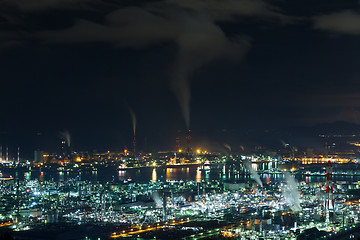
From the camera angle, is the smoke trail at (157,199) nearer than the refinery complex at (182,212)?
No

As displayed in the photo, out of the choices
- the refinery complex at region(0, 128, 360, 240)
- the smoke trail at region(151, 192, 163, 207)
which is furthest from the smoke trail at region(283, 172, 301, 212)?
the smoke trail at region(151, 192, 163, 207)

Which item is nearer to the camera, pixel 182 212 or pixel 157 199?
pixel 182 212

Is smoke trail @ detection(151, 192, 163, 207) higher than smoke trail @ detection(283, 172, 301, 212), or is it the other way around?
smoke trail @ detection(283, 172, 301, 212)

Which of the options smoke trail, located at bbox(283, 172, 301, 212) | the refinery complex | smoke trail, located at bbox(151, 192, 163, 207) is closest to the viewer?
the refinery complex

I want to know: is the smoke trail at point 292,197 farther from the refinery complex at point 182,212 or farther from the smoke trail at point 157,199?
the smoke trail at point 157,199

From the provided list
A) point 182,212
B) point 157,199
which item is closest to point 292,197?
point 157,199

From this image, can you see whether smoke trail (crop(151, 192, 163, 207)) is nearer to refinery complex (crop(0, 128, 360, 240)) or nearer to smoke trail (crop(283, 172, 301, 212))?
refinery complex (crop(0, 128, 360, 240))

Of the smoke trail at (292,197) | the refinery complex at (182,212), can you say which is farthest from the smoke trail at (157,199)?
the smoke trail at (292,197)

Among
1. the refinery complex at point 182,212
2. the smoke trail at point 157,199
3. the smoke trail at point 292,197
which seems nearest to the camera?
the refinery complex at point 182,212

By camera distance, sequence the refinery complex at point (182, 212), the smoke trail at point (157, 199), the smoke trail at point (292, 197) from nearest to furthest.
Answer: the refinery complex at point (182, 212) → the smoke trail at point (292, 197) → the smoke trail at point (157, 199)

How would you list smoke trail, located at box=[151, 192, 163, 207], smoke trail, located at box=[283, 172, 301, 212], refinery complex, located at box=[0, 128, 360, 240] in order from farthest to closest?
1. smoke trail, located at box=[151, 192, 163, 207]
2. smoke trail, located at box=[283, 172, 301, 212]
3. refinery complex, located at box=[0, 128, 360, 240]

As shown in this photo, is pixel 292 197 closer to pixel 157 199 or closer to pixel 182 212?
pixel 157 199
